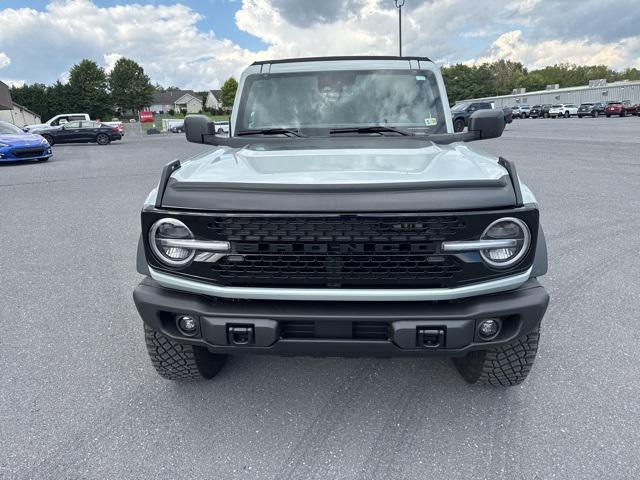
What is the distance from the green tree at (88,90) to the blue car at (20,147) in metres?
73.0

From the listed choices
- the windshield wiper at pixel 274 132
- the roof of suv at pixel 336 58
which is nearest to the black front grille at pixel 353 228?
the windshield wiper at pixel 274 132

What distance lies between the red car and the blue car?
4280 cm

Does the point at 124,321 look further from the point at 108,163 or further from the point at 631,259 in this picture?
the point at 108,163

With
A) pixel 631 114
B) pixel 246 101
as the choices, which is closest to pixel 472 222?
pixel 246 101

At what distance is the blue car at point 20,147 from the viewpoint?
45.1 ft

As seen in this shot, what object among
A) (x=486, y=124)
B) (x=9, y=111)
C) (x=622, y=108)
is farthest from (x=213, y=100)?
(x=486, y=124)

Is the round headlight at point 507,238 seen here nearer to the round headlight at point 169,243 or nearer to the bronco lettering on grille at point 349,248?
the bronco lettering on grille at point 349,248

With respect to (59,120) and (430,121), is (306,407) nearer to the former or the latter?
(430,121)

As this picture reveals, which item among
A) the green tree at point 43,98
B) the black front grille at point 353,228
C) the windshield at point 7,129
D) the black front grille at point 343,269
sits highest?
the green tree at point 43,98

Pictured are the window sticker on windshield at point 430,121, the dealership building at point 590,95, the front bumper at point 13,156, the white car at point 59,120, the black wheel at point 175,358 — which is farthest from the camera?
the dealership building at point 590,95

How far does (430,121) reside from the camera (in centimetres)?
346

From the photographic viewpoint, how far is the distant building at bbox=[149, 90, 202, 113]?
125438 millimetres

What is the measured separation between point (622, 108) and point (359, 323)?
46.5 meters

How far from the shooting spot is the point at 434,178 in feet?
6.95
